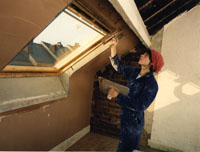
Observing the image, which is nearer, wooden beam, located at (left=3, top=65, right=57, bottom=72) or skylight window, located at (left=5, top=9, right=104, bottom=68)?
wooden beam, located at (left=3, top=65, right=57, bottom=72)

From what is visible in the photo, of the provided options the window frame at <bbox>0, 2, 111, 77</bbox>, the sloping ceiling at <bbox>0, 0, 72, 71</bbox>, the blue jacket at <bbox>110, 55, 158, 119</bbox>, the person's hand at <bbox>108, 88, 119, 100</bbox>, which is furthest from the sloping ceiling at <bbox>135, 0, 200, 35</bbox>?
the sloping ceiling at <bbox>0, 0, 72, 71</bbox>

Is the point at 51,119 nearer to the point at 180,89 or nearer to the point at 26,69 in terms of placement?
the point at 26,69

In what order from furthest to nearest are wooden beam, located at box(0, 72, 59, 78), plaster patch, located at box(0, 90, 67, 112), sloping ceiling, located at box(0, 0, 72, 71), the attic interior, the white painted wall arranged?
the white painted wall → wooden beam, located at box(0, 72, 59, 78) → plaster patch, located at box(0, 90, 67, 112) → the attic interior → sloping ceiling, located at box(0, 0, 72, 71)

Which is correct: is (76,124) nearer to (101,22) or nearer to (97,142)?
(97,142)

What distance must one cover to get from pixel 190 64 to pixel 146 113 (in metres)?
1.36

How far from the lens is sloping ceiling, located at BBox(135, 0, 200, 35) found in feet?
6.95

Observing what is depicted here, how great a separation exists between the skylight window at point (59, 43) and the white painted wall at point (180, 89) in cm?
177

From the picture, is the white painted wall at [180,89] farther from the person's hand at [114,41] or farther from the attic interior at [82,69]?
the person's hand at [114,41]

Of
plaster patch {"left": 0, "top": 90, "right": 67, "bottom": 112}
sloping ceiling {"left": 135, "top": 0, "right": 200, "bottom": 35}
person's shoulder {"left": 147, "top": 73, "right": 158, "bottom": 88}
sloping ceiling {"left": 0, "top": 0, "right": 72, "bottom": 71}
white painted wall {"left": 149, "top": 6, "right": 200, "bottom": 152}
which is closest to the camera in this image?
sloping ceiling {"left": 0, "top": 0, "right": 72, "bottom": 71}

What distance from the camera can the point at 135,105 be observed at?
5.47ft

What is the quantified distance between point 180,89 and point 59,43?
252cm

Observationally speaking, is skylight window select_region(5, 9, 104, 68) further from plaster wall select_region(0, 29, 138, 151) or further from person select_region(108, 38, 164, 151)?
person select_region(108, 38, 164, 151)

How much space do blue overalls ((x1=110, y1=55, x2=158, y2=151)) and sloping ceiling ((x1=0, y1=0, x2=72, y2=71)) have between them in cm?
112

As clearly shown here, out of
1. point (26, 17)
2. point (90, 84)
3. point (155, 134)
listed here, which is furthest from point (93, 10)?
point (155, 134)
